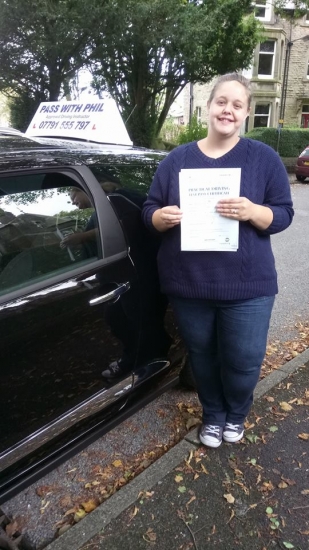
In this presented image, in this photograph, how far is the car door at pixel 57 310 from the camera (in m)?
1.78

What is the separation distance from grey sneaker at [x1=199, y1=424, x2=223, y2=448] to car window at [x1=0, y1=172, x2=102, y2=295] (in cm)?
114

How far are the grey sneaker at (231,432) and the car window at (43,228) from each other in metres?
1.20

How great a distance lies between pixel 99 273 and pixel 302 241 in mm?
6207

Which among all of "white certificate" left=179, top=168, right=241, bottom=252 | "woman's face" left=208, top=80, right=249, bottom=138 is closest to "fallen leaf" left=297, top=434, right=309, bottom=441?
"white certificate" left=179, top=168, right=241, bottom=252

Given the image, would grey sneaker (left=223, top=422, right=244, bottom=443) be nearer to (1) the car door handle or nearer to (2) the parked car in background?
(1) the car door handle

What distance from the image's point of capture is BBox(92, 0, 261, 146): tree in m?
11.6

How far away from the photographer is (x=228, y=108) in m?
1.91

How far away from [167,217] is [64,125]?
4.42 feet

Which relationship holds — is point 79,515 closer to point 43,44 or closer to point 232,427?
point 232,427

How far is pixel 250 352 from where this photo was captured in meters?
2.19

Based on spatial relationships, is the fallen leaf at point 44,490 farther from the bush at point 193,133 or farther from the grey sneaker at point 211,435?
the bush at point 193,133

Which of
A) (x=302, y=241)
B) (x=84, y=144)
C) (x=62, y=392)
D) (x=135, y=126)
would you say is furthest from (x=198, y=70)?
(x=62, y=392)

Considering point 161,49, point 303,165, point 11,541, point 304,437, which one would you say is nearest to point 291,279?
point 304,437

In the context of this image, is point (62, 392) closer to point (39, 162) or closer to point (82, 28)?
point (39, 162)
